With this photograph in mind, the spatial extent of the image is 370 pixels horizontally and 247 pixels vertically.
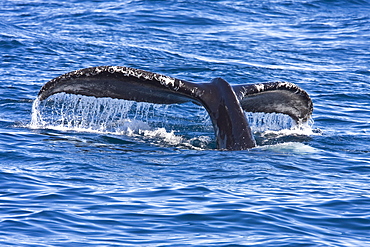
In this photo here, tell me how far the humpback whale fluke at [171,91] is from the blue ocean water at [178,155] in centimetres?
23

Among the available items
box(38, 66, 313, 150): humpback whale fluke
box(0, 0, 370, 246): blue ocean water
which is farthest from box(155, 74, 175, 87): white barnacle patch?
box(0, 0, 370, 246): blue ocean water

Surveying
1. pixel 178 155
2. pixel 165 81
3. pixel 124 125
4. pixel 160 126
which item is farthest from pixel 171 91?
pixel 160 126

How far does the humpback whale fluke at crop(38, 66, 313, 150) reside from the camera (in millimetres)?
9586

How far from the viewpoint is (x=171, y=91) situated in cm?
977

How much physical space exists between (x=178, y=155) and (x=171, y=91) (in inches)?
40.5

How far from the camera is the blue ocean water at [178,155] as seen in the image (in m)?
7.10

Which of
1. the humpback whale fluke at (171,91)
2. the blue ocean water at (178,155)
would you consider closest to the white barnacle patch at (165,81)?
the humpback whale fluke at (171,91)

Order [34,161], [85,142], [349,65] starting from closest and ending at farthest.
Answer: [34,161], [85,142], [349,65]

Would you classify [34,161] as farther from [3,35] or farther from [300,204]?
[3,35]

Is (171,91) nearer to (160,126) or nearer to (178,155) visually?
(178,155)

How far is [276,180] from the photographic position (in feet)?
29.2

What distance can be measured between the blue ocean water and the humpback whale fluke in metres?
0.23

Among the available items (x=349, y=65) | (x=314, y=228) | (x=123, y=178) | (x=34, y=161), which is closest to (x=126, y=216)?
(x=123, y=178)

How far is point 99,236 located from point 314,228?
7.56 feet
